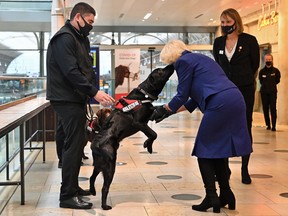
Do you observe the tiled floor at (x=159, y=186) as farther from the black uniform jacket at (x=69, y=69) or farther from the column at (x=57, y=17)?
the column at (x=57, y=17)

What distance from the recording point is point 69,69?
148 inches

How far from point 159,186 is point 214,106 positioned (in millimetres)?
1495

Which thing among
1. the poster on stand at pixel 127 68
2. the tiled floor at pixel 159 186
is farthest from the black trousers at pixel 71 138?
the poster on stand at pixel 127 68

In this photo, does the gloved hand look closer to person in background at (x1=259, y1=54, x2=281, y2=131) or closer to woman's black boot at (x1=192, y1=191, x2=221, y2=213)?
woman's black boot at (x1=192, y1=191, x2=221, y2=213)

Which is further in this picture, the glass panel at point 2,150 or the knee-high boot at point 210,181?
the glass panel at point 2,150

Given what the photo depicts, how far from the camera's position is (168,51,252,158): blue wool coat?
12.0 ft

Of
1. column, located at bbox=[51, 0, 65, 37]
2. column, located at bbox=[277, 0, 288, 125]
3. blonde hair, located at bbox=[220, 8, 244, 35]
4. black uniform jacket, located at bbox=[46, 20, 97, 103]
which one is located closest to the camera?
black uniform jacket, located at bbox=[46, 20, 97, 103]

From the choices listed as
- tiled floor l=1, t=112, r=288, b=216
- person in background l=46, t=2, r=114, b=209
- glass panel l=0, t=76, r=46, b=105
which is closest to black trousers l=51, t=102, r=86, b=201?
person in background l=46, t=2, r=114, b=209

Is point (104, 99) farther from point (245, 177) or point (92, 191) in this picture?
point (245, 177)

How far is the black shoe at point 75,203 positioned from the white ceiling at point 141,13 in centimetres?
1020

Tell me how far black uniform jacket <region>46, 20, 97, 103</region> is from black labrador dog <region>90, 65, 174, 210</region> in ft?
1.06

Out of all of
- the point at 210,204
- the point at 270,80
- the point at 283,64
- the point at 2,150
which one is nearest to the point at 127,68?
the point at 283,64

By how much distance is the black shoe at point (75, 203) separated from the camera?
3977mm

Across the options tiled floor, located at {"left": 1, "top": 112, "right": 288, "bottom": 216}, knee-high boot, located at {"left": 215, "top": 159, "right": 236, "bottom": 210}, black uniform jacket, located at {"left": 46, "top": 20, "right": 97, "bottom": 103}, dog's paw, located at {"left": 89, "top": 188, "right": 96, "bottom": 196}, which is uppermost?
black uniform jacket, located at {"left": 46, "top": 20, "right": 97, "bottom": 103}
